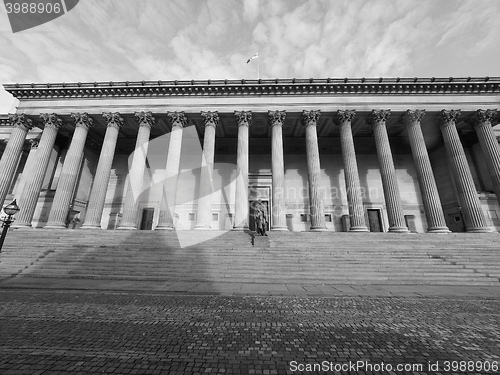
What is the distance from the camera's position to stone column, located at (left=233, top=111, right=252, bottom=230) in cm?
1759

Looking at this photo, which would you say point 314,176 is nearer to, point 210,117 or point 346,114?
point 346,114

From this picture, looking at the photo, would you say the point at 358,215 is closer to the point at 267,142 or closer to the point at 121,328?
the point at 267,142

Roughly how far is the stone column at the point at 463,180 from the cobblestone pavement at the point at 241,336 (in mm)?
14474

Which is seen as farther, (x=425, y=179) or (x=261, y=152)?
(x=261, y=152)

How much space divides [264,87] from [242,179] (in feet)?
29.1

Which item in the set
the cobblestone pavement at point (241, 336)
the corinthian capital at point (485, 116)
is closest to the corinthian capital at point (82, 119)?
the cobblestone pavement at point (241, 336)

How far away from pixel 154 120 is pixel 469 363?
22906 mm

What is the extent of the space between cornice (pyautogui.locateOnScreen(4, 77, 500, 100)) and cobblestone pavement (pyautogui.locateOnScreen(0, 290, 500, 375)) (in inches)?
725

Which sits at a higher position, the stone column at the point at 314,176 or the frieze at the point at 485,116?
the frieze at the point at 485,116

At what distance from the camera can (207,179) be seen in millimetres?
18391

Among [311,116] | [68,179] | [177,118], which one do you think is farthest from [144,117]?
[311,116]

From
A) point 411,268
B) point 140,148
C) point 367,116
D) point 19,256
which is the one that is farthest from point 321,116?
point 19,256

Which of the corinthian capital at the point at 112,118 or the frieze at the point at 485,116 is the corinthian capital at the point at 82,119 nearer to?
the corinthian capital at the point at 112,118

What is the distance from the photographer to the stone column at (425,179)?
1677 cm
